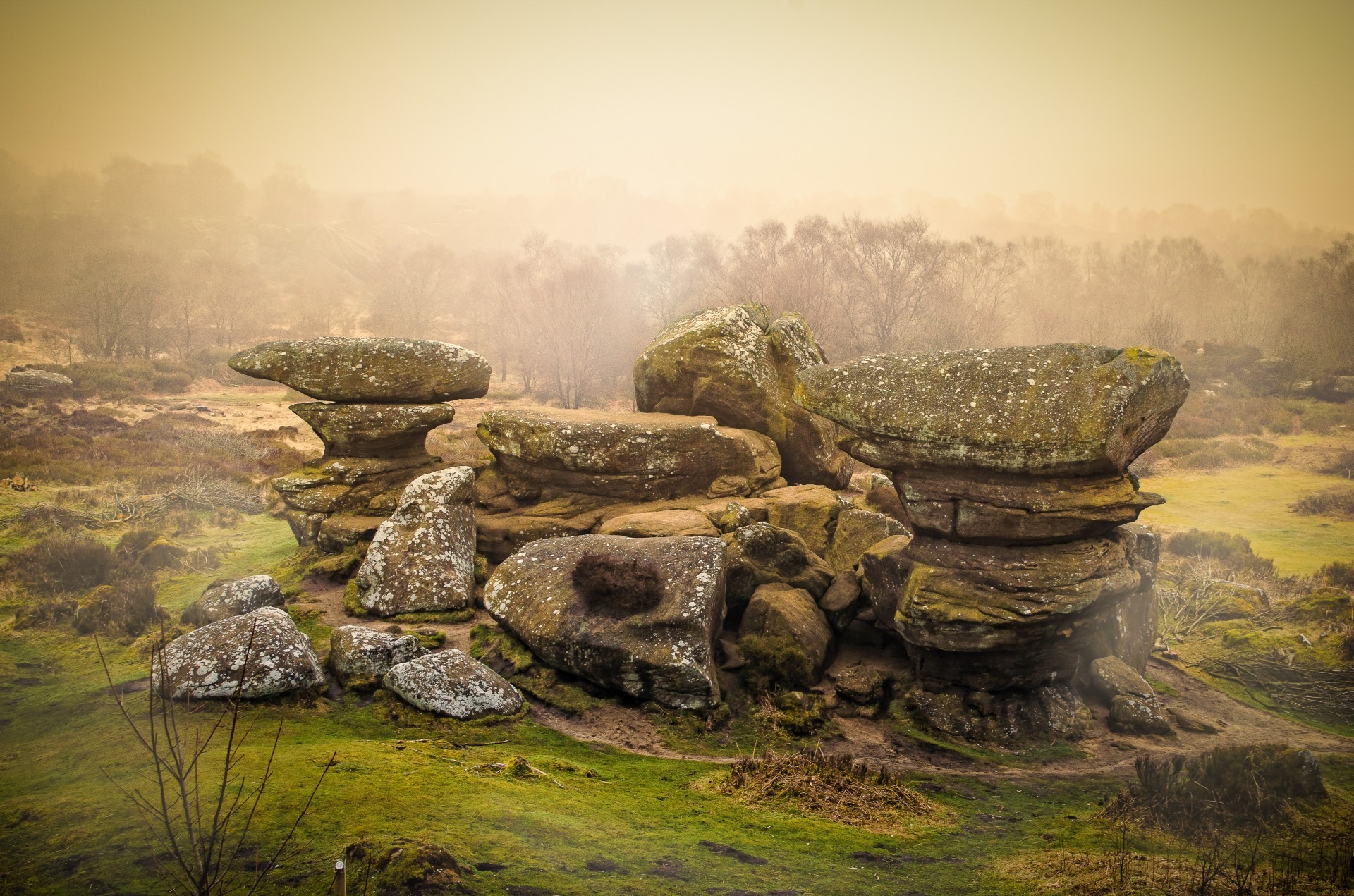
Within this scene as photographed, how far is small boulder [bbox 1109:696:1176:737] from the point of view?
10055mm

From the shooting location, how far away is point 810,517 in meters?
13.5

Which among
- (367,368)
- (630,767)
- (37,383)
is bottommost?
(630,767)

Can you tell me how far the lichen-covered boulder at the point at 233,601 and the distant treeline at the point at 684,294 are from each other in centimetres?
2992

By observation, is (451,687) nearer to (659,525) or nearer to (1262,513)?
(659,525)

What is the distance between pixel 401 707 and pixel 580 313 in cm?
4025

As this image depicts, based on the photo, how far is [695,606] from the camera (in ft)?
32.0

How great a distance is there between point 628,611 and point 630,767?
2275 millimetres

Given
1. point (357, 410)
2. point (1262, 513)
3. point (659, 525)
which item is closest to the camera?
point (659, 525)

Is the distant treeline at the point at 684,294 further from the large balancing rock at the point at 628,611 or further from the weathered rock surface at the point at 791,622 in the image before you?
the large balancing rock at the point at 628,611

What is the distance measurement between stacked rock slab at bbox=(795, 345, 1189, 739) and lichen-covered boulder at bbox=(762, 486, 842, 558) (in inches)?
102

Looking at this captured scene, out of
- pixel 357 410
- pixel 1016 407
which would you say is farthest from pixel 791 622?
pixel 357 410

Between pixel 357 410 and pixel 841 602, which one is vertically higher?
pixel 357 410

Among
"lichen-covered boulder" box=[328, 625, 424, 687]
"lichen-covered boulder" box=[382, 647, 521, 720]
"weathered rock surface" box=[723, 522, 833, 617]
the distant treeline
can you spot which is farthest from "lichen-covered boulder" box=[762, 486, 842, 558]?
the distant treeline

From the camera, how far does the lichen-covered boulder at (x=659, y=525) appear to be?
1243 centimetres
